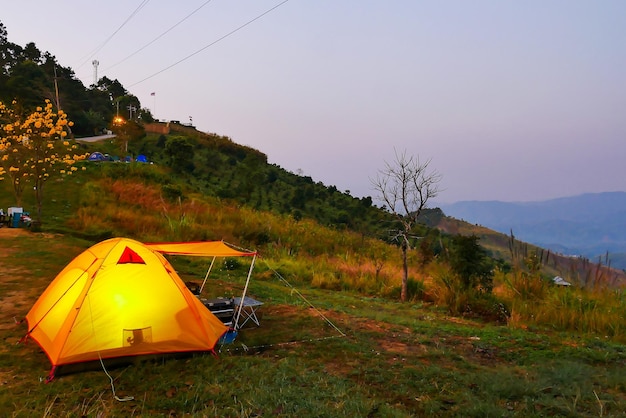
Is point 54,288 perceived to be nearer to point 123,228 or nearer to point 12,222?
point 123,228

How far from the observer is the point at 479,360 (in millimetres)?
5883

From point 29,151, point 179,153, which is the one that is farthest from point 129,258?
point 179,153

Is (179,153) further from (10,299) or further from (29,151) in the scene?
(10,299)

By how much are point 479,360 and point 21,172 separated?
17640 mm

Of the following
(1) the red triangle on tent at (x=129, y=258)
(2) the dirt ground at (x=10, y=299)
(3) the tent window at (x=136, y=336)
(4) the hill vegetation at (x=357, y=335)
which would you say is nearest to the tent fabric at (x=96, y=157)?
(4) the hill vegetation at (x=357, y=335)

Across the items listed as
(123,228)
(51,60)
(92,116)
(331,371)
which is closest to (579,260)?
(331,371)

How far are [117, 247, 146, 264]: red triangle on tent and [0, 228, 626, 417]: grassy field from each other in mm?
1472

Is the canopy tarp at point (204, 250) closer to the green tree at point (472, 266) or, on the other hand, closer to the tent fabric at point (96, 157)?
the green tree at point (472, 266)

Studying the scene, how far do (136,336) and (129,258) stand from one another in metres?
1.17

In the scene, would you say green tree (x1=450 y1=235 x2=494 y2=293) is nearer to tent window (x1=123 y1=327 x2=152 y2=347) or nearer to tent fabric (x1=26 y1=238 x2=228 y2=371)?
tent fabric (x1=26 y1=238 x2=228 y2=371)

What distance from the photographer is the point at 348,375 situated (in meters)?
5.20

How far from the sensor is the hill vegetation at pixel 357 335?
171 inches

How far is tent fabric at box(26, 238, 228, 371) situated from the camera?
5312 mm

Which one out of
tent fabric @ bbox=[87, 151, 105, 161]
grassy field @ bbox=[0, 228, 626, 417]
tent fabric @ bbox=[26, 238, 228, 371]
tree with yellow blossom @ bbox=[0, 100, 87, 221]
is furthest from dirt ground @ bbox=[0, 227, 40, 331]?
tent fabric @ bbox=[87, 151, 105, 161]
